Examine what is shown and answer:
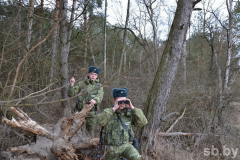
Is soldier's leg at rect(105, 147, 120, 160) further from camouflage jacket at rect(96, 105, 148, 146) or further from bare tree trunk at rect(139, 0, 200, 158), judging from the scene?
bare tree trunk at rect(139, 0, 200, 158)

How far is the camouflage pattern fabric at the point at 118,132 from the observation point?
3092 mm

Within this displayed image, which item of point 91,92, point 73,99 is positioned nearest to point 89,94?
point 91,92

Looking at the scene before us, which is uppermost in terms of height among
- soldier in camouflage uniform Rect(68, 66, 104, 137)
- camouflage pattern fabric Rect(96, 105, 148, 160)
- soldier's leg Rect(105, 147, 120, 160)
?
soldier in camouflage uniform Rect(68, 66, 104, 137)

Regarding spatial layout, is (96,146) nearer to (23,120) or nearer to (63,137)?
(63,137)

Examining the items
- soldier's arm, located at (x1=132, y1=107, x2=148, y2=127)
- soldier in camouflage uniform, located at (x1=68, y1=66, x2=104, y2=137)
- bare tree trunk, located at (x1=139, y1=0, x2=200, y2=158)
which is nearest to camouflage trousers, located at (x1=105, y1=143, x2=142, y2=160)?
soldier's arm, located at (x1=132, y1=107, x2=148, y2=127)

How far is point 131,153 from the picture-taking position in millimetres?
3035

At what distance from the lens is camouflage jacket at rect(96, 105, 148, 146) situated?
311 cm

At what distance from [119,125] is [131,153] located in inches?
18.4

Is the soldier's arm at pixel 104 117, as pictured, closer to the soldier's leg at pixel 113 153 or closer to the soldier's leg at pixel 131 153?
the soldier's leg at pixel 113 153

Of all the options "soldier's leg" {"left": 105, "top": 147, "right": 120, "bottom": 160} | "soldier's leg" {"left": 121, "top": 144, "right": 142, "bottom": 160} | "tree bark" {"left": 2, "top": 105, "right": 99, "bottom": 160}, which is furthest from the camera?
"tree bark" {"left": 2, "top": 105, "right": 99, "bottom": 160}

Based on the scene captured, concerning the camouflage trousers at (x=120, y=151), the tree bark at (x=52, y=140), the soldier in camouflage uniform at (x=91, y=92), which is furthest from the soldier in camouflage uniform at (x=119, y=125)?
the soldier in camouflage uniform at (x=91, y=92)

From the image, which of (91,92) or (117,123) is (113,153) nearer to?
(117,123)

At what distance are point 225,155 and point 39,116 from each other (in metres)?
4.82

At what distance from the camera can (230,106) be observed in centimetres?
626
